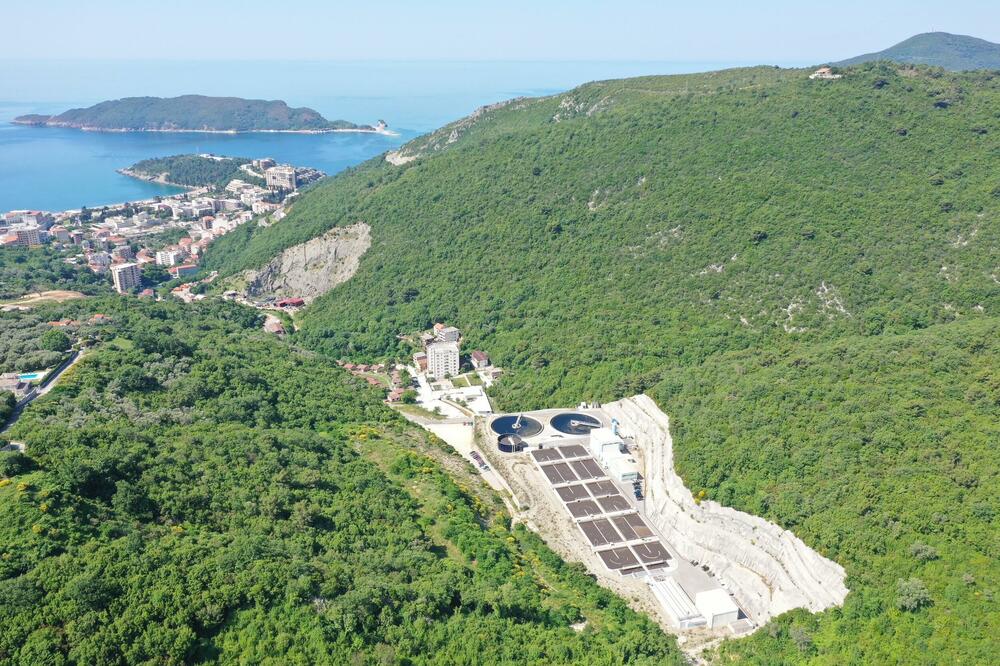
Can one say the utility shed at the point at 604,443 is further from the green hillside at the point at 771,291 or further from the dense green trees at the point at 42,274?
the dense green trees at the point at 42,274

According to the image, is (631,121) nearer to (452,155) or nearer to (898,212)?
(452,155)

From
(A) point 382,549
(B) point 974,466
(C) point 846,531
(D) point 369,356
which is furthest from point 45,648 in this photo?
(D) point 369,356

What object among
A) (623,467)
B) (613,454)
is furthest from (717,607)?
(613,454)

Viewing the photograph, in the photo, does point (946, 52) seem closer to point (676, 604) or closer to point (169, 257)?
point (169, 257)

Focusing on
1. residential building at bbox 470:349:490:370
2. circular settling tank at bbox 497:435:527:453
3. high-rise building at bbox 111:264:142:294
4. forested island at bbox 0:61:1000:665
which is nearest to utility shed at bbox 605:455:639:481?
forested island at bbox 0:61:1000:665

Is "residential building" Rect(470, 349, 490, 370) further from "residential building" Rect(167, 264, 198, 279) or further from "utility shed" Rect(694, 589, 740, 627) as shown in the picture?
"residential building" Rect(167, 264, 198, 279)

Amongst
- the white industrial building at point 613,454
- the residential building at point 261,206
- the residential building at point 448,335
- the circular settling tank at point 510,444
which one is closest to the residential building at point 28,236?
the residential building at point 261,206
